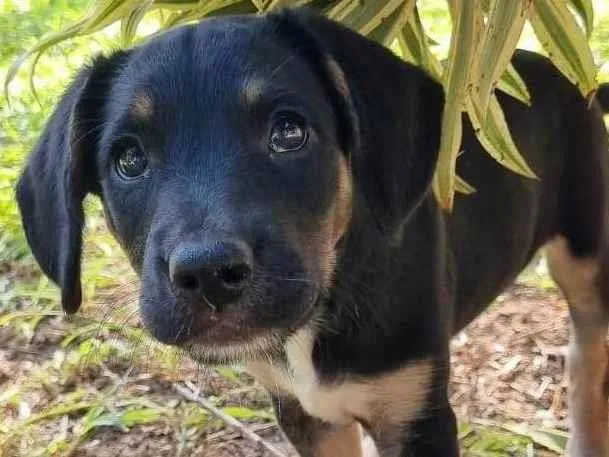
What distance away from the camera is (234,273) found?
1.81m

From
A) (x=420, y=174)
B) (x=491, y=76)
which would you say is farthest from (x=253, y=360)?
(x=491, y=76)

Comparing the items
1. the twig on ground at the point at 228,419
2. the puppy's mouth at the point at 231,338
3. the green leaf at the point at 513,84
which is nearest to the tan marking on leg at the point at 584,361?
the green leaf at the point at 513,84

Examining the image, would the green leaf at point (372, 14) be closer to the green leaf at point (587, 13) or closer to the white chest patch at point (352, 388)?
the green leaf at point (587, 13)

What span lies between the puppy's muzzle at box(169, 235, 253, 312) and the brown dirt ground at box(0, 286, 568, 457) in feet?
4.99

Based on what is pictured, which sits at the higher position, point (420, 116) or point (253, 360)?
point (420, 116)

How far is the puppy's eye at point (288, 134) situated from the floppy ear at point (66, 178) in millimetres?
407

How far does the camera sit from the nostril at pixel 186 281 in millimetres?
1817

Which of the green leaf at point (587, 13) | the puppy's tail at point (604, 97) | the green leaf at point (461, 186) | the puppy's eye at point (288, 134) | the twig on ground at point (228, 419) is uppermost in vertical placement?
the green leaf at point (587, 13)

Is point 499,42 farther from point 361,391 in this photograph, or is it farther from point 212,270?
point 212,270

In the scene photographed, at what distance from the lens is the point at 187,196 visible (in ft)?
6.54

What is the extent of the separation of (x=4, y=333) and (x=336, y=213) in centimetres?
190

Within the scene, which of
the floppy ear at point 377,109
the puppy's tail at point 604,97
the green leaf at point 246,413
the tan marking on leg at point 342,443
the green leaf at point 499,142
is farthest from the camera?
the green leaf at point 246,413

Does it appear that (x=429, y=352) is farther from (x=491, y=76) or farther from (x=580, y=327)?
(x=580, y=327)

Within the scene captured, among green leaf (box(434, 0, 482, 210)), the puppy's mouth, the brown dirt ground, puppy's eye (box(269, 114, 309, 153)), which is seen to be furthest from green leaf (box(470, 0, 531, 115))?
the brown dirt ground
